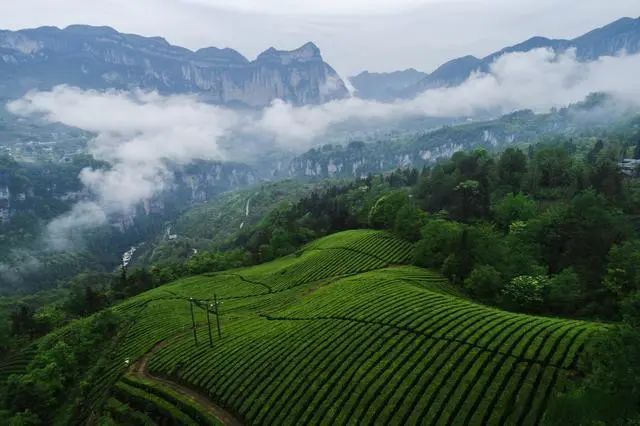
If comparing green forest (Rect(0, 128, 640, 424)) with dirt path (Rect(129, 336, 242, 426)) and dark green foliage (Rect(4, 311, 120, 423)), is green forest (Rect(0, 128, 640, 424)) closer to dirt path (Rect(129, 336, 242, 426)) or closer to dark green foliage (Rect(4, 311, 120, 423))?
dark green foliage (Rect(4, 311, 120, 423))

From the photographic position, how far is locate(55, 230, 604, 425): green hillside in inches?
1497

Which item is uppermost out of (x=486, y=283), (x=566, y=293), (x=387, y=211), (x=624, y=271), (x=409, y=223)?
(x=624, y=271)

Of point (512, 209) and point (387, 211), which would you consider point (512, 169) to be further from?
point (387, 211)

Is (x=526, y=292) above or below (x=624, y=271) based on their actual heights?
below

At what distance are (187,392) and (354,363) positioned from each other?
18.9m

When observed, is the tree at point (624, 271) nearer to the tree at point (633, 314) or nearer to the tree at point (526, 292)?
the tree at point (526, 292)

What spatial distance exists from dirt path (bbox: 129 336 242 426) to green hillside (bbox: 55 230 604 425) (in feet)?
0.49

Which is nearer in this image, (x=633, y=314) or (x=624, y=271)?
(x=633, y=314)

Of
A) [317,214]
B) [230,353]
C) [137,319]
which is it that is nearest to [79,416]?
[230,353]

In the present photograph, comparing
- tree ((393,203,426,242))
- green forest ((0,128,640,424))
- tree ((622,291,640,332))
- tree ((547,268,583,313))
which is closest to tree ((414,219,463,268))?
green forest ((0,128,640,424))

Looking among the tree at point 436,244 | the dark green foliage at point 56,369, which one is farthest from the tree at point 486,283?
the dark green foliage at point 56,369

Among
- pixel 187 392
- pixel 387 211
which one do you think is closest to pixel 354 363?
pixel 187 392

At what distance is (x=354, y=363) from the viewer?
45.5 metres

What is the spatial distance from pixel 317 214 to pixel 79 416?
12606cm
